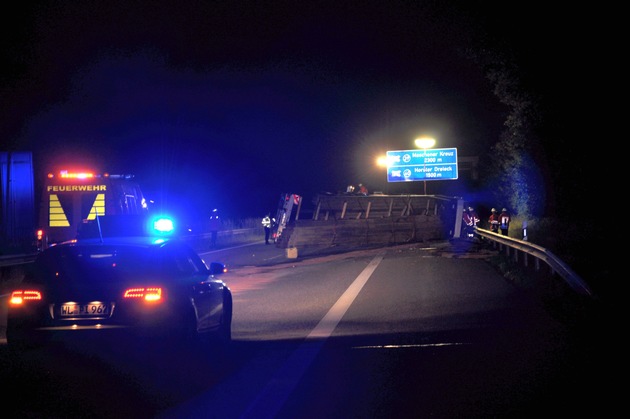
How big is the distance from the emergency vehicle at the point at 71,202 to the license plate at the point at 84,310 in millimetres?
14995

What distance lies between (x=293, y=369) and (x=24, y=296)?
294 centimetres

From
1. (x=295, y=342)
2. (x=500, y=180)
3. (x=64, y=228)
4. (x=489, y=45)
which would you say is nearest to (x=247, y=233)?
(x=500, y=180)

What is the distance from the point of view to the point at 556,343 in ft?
33.0

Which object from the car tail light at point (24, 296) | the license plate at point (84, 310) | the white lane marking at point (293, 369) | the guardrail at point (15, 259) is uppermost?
the car tail light at point (24, 296)

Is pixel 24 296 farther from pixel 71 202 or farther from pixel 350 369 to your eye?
pixel 71 202

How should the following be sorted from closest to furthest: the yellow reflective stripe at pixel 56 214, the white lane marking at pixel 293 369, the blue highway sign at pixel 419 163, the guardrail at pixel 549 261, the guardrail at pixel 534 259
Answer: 1. the white lane marking at pixel 293 369
2. the guardrail at pixel 549 261
3. the guardrail at pixel 534 259
4. the yellow reflective stripe at pixel 56 214
5. the blue highway sign at pixel 419 163

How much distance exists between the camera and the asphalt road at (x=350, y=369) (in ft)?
23.0

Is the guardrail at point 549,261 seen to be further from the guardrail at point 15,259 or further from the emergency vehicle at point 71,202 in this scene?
the guardrail at point 15,259

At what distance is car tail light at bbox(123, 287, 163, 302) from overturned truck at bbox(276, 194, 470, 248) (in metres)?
20.8

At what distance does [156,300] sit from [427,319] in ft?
18.2

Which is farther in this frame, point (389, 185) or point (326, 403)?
point (389, 185)

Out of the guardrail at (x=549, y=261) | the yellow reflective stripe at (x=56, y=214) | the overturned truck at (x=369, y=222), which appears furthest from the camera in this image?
the overturned truck at (x=369, y=222)

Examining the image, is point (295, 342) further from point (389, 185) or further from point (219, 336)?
point (389, 185)

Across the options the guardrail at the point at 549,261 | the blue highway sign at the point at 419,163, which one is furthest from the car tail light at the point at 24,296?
the blue highway sign at the point at 419,163
